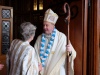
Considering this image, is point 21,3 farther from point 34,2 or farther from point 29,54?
point 29,54

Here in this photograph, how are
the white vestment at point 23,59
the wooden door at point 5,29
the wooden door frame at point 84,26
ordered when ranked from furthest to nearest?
the wooden door at point 5,29
the wooden door frame at point 84,26
the white vestment at point 23,59

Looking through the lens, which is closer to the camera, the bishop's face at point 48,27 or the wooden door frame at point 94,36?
the bishop's face at point 48,27

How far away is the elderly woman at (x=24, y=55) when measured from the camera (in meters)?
1.95

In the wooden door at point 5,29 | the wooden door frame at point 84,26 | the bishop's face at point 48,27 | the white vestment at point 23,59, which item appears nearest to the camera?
the white vestment at point 23,59

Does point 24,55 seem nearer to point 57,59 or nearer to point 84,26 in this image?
point 57,59

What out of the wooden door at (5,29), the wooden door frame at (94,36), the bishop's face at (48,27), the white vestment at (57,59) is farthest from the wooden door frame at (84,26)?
the wooden door at (5,29)

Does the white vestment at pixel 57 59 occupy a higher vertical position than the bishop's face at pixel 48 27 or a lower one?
lower

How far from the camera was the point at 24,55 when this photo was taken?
1.95 m

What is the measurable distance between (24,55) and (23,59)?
41mm

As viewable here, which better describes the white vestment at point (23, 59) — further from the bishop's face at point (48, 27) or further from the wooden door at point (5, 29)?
the wooden door at point (5, 29)

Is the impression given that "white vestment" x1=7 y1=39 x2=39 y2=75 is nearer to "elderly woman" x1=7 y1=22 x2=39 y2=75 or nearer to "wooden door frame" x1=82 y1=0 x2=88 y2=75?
"elderly woman" x1=7 y1=22 x2=39 y2=75

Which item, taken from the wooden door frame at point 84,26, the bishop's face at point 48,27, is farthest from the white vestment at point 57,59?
the wooden door frame at point 84,26

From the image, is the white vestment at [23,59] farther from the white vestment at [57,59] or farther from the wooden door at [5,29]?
the wooden door at [5,29]

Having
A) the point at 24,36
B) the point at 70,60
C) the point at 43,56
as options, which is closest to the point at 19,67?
the point at 24,36
